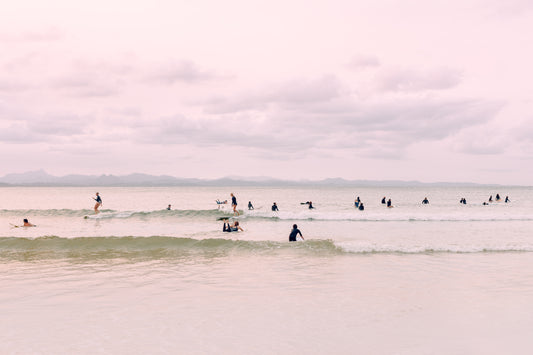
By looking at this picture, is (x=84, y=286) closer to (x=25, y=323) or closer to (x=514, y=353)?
(x=25, y=323)

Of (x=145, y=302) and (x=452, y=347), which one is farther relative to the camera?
(x=145, y=302)

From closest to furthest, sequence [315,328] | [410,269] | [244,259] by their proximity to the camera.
Result: [315,328]
[410,269]
[244,259]

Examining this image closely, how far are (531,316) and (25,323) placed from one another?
465 inches

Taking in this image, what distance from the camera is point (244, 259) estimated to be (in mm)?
15984

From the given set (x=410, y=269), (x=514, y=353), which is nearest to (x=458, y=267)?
(x=410, y=269)

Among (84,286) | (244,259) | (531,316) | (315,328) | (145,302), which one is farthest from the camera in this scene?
(244,259)

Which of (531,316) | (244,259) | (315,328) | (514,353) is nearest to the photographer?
(514,353)

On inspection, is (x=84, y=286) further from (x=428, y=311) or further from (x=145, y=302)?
(x=428, y=311)

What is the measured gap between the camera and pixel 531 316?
838 cm

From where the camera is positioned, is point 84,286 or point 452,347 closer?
point 452,347

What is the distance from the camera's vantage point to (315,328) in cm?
773

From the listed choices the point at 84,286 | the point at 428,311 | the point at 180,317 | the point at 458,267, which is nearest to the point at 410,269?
the point at 458,267

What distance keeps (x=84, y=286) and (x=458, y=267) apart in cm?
1361

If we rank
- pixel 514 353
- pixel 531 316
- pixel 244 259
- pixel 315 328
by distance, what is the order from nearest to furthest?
pixel 514 353 → pixel 315 328 → pixel 531 316 → pixel 244 259
